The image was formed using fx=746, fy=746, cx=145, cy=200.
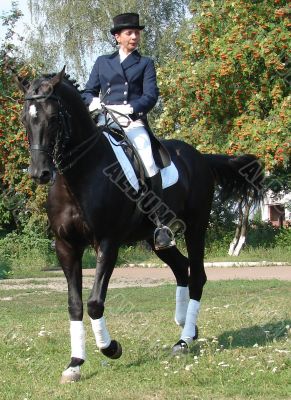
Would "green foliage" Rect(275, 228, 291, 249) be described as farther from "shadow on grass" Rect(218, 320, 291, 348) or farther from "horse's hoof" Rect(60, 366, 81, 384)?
"horse's hoof" Rect(60, 366, 81, 384)

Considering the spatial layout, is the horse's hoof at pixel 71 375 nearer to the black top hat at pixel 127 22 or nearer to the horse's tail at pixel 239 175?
the black top hat at pixel 127 22

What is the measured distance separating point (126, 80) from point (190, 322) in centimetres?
278

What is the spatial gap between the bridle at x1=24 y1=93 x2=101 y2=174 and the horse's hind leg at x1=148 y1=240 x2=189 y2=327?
225 centimetres

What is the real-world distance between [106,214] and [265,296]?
664 cm

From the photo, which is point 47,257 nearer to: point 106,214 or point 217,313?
point 217,313

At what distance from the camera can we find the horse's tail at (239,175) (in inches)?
389

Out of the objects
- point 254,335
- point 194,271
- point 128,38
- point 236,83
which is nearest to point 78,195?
point 128,38

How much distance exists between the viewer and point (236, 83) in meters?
23.3

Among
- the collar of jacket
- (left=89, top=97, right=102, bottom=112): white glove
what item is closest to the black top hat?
the collar of jacket

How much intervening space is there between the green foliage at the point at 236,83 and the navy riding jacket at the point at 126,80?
13945mm

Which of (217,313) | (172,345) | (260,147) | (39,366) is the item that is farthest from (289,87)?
(39,366)

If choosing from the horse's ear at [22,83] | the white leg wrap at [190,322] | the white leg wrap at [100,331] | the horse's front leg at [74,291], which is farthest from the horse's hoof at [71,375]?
the horse's ear at [22,83]

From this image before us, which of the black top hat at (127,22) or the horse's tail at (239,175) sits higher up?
the black top hat at (127,22)

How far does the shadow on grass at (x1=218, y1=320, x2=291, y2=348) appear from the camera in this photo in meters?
8.33
